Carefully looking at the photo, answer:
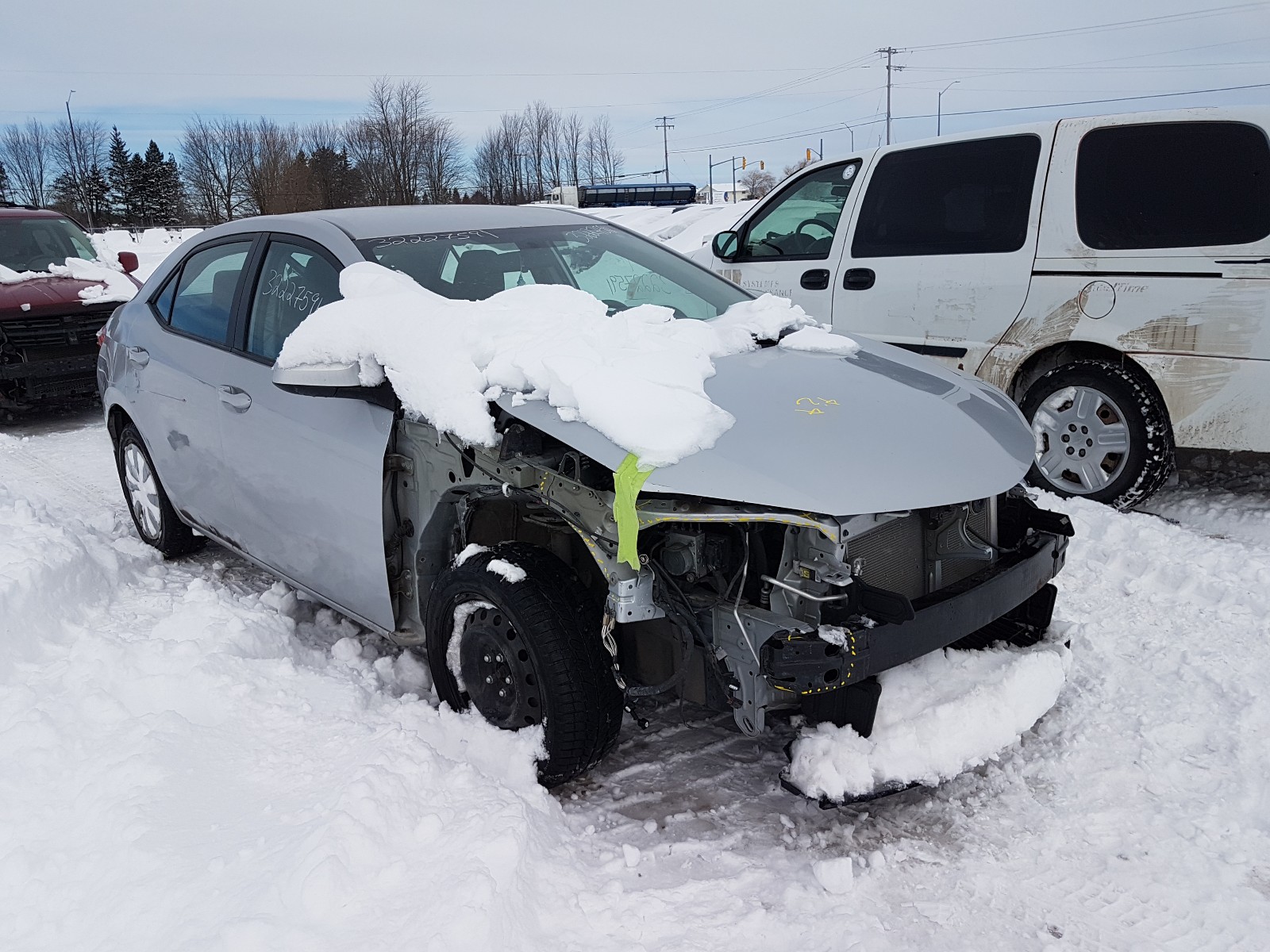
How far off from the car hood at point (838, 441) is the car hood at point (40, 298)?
736 centimetres

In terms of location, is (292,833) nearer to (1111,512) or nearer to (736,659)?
(736,659)

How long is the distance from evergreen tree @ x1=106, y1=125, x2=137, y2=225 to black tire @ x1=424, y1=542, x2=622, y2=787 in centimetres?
8810

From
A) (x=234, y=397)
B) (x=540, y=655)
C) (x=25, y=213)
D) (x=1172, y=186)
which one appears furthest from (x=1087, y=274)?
(x=25, y=213)

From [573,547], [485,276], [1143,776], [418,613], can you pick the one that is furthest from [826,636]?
[485,276]

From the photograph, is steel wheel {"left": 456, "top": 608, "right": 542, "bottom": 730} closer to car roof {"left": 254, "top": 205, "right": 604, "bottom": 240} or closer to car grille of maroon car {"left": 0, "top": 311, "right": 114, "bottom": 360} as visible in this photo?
car roof {"left": 254, "top": 205, "right": 604, "bottom": 240}

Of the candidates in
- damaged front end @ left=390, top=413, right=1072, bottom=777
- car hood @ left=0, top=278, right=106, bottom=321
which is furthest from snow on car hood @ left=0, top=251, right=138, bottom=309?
damaged front end @ left=390, top=413, right=1072, bottom=777

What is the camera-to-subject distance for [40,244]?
9438 mm

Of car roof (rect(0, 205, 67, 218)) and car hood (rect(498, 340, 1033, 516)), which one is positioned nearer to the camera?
car hood (rect(498, 340, 1033, 516))

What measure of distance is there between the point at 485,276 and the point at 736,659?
1822 millimetres

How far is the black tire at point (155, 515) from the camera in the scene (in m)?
4.74

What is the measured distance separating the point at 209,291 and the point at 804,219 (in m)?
3.75

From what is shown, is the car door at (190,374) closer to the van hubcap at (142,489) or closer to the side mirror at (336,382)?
the van hubcap at (142,489)

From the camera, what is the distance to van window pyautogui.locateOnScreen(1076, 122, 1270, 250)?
4.43m

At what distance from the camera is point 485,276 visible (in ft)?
11.6
